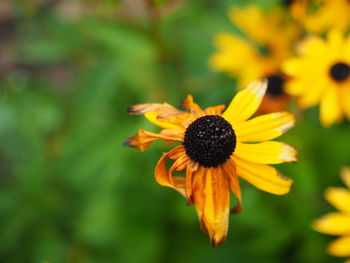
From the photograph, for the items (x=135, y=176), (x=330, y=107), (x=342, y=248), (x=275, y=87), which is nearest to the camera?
(x=342, y=248)

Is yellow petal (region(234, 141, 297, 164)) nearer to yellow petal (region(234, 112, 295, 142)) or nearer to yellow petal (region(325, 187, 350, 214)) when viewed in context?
yellow petal (region(234, 112, 295, 142))

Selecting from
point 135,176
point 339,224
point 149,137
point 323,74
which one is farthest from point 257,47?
point 149,137

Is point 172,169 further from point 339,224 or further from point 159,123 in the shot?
point 339,224

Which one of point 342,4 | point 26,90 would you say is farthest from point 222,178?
point 26,90

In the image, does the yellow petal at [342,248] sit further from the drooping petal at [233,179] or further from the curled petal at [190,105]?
the curled petal at [190,105]

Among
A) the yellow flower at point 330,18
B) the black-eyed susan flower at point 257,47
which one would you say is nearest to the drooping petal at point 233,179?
the yellow flower at point 330,18

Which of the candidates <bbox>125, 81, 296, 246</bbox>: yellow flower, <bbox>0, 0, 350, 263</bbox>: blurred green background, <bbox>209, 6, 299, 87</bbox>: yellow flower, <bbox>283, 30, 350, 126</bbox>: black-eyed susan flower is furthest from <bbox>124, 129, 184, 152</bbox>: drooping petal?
<bbox>209, 6, 299, 87</bbox>: yellow flower
